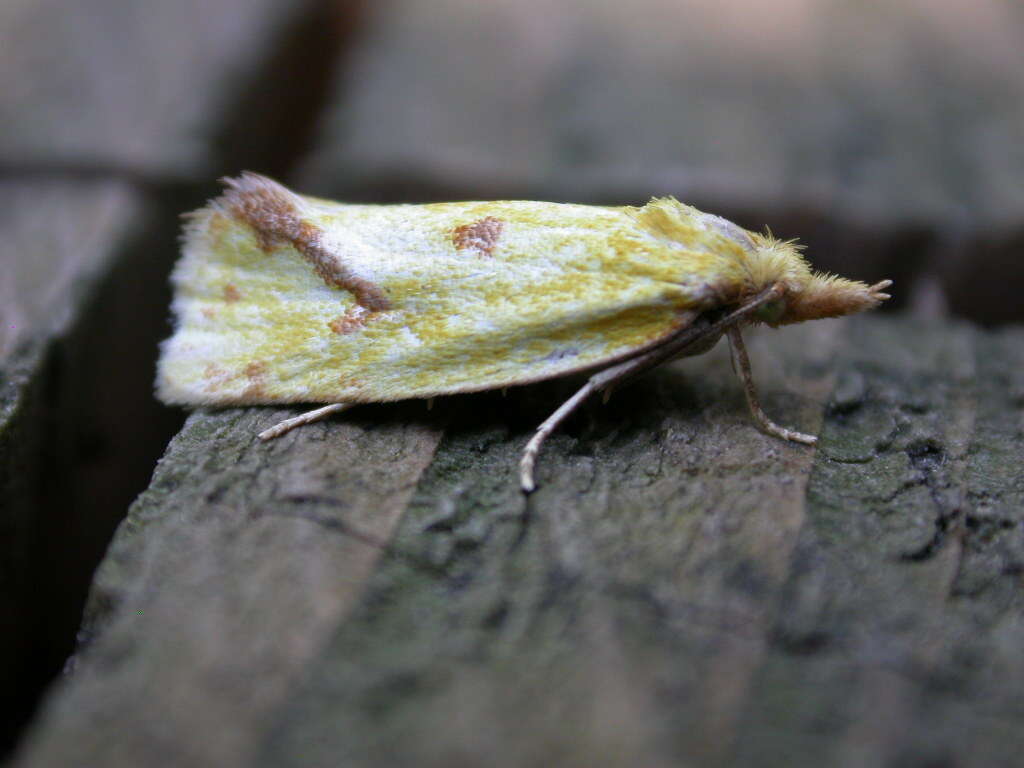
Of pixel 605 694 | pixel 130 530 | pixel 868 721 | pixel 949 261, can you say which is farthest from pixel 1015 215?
pixel 130 530

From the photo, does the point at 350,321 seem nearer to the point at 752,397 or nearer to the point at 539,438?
the point at 539,438

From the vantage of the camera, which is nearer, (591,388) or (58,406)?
(591,388)

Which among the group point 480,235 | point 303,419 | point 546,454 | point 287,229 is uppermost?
point 480,235

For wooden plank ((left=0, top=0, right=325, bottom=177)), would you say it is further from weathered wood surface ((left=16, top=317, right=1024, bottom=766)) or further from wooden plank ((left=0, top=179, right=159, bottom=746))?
weathered wood surface ((left=16, top=317, right=1024, bottom=766))

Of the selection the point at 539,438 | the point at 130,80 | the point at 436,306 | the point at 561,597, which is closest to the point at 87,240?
the point at 130,80

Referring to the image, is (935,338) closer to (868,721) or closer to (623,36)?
(868,721)

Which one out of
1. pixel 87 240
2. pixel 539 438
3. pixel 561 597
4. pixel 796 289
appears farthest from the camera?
pixel 87 240
